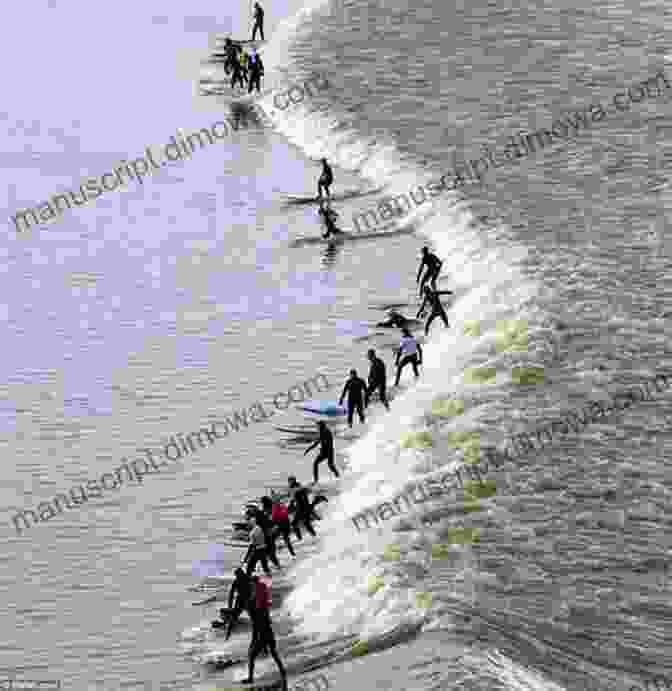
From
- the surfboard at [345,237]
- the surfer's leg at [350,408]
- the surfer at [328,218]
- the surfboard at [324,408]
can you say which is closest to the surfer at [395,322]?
the surfboard at [324,408]

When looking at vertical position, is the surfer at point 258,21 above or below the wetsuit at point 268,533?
above

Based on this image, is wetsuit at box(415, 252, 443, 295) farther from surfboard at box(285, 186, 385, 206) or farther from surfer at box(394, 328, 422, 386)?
surfboard at box(285, 186, 385, 206)

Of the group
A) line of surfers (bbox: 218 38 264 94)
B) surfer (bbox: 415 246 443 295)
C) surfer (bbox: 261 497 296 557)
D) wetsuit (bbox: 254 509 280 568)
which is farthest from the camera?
line of surfers (bbox: 218 38 264 94)

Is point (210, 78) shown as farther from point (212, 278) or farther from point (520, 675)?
point (520, 675)

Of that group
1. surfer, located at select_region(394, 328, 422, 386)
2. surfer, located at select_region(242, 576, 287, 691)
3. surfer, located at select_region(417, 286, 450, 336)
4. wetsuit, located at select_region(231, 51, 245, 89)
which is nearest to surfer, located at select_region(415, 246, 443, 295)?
surfer, located at select_region(417, 286, 450, 336)

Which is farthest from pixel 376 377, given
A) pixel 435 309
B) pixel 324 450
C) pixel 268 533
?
pixel 268 533

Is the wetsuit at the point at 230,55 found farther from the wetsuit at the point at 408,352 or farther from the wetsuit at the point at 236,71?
the wetsuit at the point at 408,352
